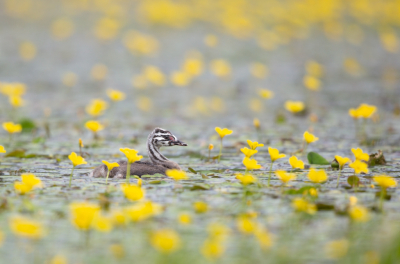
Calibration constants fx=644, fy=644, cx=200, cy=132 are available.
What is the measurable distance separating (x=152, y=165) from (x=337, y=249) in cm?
390

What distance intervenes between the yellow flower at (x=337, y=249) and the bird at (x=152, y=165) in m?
3.47

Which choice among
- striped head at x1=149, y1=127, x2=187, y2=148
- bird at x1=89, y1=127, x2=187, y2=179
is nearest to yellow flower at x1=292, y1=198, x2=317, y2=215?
bird at x1=89, y1=127, x2=187, y2=179

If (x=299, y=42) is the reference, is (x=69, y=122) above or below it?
below

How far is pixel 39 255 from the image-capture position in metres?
4.78

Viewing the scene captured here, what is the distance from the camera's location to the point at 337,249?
480 cm

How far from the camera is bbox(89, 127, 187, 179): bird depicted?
791 centimetres

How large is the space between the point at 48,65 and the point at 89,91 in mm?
4031

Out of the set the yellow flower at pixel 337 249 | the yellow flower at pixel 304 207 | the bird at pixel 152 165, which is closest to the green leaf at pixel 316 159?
the bird at pixel 152 165

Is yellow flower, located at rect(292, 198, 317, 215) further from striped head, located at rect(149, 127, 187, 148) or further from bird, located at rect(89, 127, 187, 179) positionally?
striped head, located at rect(149, 127, 187, 148)

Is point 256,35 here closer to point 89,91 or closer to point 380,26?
point 380,26

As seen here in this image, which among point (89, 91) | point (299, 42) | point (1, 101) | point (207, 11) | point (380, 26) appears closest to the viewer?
point (1, 101)

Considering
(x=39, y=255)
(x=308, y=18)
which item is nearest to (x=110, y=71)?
(x=308, y=18)

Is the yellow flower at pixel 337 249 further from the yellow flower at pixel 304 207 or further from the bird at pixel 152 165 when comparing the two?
the bird at pixel 152 165

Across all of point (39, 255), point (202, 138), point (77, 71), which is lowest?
point (39, 255)
